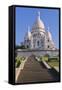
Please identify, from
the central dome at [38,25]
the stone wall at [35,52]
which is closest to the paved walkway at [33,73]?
the stone wall at [35,52]

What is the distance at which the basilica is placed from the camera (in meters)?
2.12

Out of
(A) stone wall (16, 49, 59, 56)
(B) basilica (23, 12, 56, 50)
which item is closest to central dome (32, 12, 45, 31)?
(B) basilica (23, 12, 56, 50)

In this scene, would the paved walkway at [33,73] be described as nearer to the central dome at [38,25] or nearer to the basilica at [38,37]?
the basilica at [38,37]

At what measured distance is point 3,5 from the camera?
2.12 meters

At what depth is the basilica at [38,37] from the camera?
2117mm

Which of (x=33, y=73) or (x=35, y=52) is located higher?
(x=35, y=52)

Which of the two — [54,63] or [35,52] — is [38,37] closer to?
[35,52]

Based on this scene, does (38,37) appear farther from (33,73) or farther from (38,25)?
(33,73)

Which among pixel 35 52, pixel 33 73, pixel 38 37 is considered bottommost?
pixel 33 73

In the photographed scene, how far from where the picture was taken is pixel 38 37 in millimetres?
2143

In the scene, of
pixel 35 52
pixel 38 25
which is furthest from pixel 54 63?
pixel 38 25

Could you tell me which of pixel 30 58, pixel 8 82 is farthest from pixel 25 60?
pixel 8 82

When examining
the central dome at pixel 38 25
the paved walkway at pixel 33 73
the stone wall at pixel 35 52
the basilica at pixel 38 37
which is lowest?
the paved walkway at pixel 33 73
